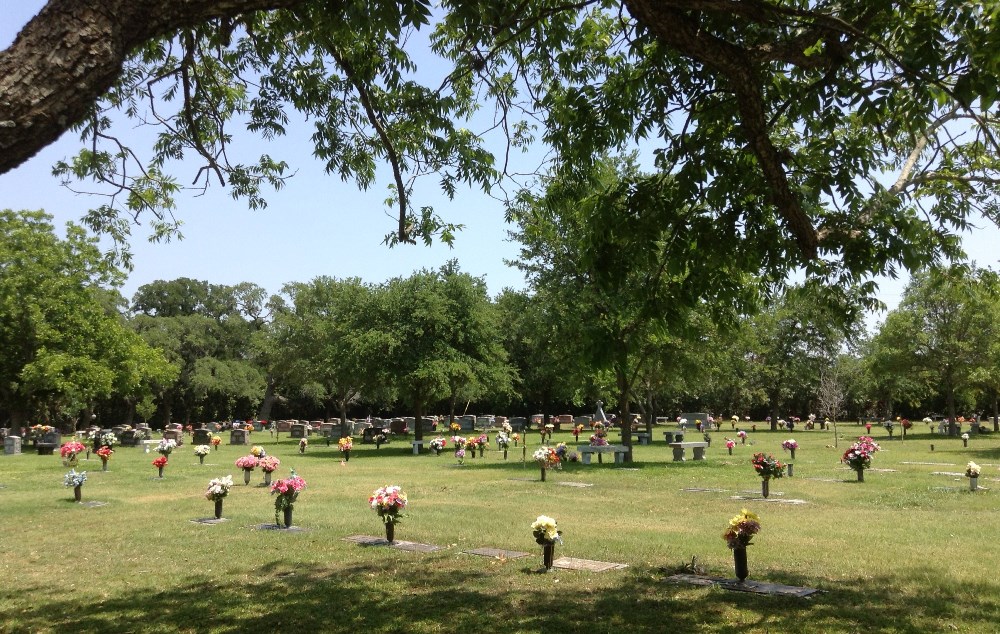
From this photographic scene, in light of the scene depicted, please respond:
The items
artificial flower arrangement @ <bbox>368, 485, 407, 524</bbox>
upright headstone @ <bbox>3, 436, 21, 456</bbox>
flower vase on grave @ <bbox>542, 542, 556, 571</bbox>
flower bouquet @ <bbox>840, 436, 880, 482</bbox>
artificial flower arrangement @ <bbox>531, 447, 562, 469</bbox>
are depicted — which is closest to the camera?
flower vase on grave @ <bbox>542, 542, 556, 571</bbox>

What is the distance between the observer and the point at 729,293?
657cm

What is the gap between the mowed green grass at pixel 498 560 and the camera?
6.84 metres

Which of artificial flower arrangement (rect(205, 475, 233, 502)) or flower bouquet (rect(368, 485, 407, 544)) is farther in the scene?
artificial flower arrangement (rect(205, 475, 233, 502))

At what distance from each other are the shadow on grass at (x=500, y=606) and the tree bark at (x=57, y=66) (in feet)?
16.4

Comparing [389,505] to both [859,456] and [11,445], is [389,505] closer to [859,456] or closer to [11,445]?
[859,456]

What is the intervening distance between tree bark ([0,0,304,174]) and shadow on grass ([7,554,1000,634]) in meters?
5.00

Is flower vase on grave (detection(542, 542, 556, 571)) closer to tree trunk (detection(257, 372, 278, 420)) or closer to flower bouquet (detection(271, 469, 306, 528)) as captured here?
flower bouquet (detection(271, 469, 306, 528))

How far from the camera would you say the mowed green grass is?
22.5 ft

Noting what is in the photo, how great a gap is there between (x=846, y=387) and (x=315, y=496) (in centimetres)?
5275

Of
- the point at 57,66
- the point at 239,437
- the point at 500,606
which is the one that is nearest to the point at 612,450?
Result: the point at 500,606

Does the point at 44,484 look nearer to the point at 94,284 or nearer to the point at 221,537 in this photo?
the point at 221,537

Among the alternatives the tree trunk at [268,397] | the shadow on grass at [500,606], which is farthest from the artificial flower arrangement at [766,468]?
the tree trunk at [268,397]

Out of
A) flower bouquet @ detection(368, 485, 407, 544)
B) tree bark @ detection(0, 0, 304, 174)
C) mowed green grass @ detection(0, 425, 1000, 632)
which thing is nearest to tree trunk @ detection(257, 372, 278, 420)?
mowed green grass @ detection(0, 425, 1000, 632)

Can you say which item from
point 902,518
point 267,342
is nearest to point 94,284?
point 267,342
